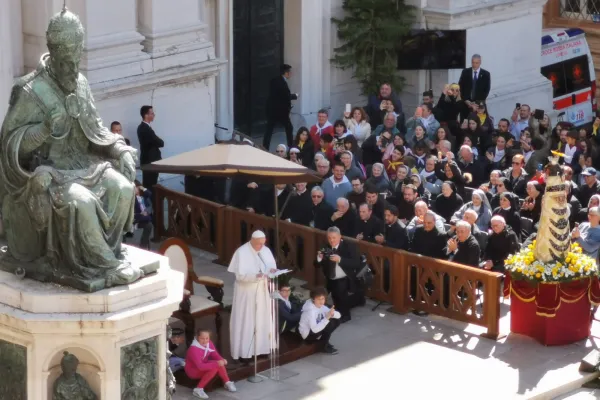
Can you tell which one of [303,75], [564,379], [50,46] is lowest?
[564,379]

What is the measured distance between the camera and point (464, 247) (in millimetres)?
20953

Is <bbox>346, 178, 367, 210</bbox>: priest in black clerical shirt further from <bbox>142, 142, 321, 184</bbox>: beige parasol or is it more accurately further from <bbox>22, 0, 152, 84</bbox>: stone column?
<bbox>22, 0, 152, 84</bbox>: stone column

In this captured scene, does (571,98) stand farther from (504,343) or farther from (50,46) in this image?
(50,46)

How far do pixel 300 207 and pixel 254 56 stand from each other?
624cm

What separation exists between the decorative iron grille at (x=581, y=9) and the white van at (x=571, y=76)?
267 cm

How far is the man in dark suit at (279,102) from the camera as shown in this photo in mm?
27281

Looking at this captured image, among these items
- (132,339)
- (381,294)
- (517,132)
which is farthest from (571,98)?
(132,339)

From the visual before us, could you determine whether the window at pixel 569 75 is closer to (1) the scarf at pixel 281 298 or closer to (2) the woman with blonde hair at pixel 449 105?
(2) the woman with blonde hair at pixel 449 105

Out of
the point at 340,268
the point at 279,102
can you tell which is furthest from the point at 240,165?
the point at 279,102

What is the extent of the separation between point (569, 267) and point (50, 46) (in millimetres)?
8554

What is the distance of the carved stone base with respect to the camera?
13773 millimetres

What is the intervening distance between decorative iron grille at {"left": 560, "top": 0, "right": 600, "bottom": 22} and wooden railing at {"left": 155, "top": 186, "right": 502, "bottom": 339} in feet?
46.0

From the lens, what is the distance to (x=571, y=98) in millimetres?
31953

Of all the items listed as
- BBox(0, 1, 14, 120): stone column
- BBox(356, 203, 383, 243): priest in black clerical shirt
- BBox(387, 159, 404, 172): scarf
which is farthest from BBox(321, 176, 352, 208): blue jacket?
BBox(0, 1, 14, 120): stone column
